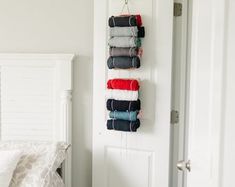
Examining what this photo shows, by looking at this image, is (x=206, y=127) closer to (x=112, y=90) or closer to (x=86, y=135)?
(x=112, y=90)

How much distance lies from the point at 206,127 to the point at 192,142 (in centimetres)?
23

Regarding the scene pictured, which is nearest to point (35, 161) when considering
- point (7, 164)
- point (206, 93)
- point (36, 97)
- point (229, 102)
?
point (7, 164)

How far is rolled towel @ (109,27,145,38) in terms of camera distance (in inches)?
86.2

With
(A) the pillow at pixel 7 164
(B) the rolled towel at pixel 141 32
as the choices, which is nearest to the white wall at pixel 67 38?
(B) the rolled towel at pixel 141 32

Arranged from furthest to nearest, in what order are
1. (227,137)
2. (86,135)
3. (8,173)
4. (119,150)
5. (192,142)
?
(86,135)
(119,150)
(8,173)
(192,142)
(227,137)

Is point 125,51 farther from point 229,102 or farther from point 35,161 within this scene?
point 229,102

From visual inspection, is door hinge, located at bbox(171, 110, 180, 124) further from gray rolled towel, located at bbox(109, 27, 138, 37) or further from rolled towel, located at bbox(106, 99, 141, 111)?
gray rolled towel, located at bbox(109, 27, 138, 37)

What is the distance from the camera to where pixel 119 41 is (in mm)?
2225

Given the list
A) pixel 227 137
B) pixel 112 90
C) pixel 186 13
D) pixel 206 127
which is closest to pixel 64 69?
pixel 112 90

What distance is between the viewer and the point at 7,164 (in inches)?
80.6

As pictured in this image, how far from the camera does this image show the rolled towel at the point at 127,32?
2.19 metres

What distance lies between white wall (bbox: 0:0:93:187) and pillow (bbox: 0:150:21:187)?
0.60 m

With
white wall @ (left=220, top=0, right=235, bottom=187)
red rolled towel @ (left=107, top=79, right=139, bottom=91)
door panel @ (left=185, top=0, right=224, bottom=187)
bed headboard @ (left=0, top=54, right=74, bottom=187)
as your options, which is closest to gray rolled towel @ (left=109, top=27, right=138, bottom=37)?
red rolled towel @ (left=107, top=79, right=139, bottom=91)

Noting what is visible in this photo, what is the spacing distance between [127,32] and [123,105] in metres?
0.51
